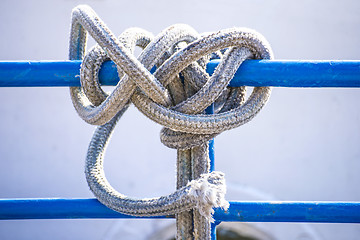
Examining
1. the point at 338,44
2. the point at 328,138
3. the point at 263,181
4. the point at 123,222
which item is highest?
the point at 338,44

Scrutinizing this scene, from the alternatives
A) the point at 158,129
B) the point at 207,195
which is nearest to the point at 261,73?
the point at 207,195

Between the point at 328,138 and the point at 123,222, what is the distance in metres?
0.82

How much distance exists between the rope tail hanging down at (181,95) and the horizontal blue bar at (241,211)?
4 cm

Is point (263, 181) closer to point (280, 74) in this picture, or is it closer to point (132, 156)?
point (132, 156)

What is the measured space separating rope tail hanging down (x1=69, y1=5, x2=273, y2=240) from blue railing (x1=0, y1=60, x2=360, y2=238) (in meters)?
0.02

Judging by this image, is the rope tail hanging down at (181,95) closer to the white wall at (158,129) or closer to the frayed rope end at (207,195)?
the frayed rope end at (207,195)

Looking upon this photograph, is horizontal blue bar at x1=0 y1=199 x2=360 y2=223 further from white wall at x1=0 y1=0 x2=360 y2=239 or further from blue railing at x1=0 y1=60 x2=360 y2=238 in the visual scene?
white wall at x1=0 y1=0 x2=360 y2=239

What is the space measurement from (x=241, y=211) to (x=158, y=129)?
0.95m

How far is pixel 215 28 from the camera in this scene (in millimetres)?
1425

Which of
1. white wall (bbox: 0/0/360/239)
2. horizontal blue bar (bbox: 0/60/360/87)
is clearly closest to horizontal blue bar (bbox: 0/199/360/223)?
horizontal blue bar (bbox: 0/60/360/87)

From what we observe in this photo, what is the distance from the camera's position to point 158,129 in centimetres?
142

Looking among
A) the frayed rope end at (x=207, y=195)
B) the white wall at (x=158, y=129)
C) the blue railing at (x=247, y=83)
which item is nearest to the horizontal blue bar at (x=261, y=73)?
the blue railing at (x=247, y=83)

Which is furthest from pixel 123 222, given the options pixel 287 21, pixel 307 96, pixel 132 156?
pixel 287 21

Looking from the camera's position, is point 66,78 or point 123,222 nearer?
point 66,78
